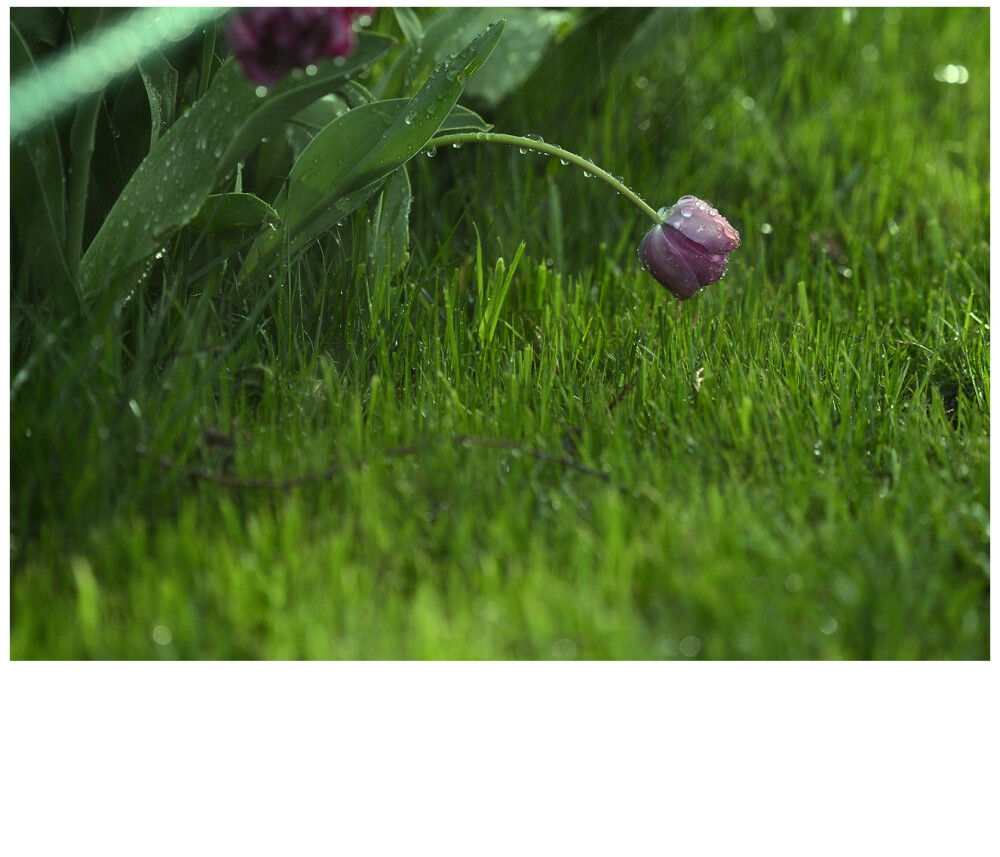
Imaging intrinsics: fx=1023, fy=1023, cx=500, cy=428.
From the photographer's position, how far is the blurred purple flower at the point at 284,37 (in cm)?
98

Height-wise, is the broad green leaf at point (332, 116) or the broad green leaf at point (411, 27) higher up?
the broad green leaf at point (411, 27)

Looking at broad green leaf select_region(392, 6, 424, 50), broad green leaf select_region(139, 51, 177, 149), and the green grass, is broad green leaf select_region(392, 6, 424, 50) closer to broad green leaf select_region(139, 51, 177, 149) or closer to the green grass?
the green grass

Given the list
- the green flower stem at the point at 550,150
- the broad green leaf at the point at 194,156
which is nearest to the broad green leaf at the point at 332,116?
the green flower stem at the point at 550,150

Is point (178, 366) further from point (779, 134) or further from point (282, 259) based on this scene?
point (779, 134)

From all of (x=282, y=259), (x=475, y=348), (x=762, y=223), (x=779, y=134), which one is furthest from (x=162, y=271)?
(x=779, y=134)

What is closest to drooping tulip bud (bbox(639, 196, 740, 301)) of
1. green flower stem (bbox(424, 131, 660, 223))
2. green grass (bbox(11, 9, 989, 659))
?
green flower stem (bbox(424, 131, 660, 223))

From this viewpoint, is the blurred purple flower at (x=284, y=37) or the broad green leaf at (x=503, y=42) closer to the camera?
the blurred purple flower at (x=284, y=37)

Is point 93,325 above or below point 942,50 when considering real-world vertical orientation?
below

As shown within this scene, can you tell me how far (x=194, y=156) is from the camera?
4.01 ft

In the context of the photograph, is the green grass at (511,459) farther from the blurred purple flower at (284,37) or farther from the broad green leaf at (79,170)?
the blurred purple flower at (284,37)

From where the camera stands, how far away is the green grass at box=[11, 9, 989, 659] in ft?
3.16

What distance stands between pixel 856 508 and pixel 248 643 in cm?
67

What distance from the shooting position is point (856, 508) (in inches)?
44.8

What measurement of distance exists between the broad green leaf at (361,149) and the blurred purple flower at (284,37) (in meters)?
0.28
